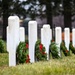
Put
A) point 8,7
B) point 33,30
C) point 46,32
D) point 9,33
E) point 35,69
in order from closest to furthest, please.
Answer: point 35,69
point 9,33
point 33,30
point 46,32
point 8,7

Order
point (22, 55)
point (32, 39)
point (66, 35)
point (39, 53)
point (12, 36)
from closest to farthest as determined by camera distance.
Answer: point (12, 36), point (22, 55), point (32, 39), point (39, 53), point (66, 35)

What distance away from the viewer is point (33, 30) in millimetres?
10461

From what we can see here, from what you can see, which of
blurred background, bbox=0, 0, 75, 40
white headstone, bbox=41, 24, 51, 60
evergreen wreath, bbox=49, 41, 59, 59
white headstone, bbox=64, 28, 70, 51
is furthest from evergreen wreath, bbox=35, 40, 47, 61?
blurred background, bbox=0, 0, 75, 40

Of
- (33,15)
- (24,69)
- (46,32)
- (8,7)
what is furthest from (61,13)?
(24,69)

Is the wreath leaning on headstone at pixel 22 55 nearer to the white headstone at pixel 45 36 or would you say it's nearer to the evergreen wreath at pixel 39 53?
the evergreen wreath at pixel 39 53

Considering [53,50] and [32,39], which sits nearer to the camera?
[32,39]

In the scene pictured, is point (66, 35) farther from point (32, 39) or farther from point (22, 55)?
point (22, 55)

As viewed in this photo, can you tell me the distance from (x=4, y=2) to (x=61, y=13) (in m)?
5.91

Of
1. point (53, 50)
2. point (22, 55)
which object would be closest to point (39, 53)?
point (22, 55)

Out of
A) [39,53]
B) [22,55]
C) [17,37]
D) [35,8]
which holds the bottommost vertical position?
[39,53]

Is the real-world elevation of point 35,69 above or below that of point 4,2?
below

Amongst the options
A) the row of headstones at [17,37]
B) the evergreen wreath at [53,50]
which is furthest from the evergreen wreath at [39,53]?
the evergreen wreath at [53,50]

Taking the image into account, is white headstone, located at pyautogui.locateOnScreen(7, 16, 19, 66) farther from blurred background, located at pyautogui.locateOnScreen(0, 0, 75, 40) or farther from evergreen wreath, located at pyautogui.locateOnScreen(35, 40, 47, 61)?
blurred background, located at pyautogui.locateOnScreen(0, 0, 75, 40)

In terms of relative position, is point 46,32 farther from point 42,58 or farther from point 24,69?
point 24,69
